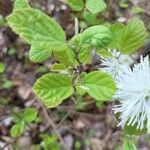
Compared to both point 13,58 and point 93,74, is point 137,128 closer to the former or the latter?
point 93,74

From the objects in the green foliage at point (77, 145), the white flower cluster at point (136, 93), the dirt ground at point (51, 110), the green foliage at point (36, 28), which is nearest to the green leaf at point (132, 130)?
the white flower cluster at point (136, 93)

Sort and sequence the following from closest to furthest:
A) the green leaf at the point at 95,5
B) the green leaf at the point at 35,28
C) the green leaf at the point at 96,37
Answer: the green leaf at the point at 35,28
the green leaf at the point at 96,37
the green leaf at the point at 95,5

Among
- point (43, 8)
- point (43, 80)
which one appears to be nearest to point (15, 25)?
point (43, 80)

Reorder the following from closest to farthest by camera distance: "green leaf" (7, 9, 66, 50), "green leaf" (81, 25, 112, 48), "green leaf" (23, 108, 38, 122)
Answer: "green leaf" (7, 9, 66, 50) < "green leaf" (81, 25, 112, 48) < "green leaf" (23, 108, 38, 122)

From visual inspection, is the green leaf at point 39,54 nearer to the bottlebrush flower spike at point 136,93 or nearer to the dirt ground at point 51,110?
the bottlebrush flower spike at point 136,93

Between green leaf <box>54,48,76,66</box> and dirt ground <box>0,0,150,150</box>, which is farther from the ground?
green leaf <box>54,48,76,66</box>

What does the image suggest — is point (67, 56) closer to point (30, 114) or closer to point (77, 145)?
point (30, 114)

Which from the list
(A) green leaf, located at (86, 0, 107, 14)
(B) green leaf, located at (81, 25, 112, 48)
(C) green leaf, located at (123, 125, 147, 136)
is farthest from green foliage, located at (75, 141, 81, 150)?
(B) green leaf, located at (81, 25, 112, 48)

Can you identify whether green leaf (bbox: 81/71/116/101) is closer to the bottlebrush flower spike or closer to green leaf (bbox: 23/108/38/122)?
the bottlebrush flower spike
